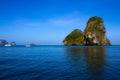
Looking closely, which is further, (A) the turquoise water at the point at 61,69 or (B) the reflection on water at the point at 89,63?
(B) the reflection on water at the point at 89,63

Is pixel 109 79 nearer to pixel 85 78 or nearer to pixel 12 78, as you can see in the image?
pixel 85 78

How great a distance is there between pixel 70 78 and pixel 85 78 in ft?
5.94

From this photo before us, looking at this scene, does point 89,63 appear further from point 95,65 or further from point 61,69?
point 61,69

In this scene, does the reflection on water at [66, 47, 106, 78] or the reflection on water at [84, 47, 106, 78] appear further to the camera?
the reflection on water at [66, 47, 106, 78]

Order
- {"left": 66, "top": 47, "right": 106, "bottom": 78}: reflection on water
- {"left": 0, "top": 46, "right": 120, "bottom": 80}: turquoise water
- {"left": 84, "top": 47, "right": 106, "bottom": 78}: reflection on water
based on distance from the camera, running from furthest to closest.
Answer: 1. {"left": 66, "top": 47, "right": 106, "bottom": 78}: reflection on water
2. {"left": 84, "top": 47, "right": 106, "bottom": 78}: reflection on water
3. {"left": 0, "top": 46, "right": 120, "bottom": 80}: turquoise water

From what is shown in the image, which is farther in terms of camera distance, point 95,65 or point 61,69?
point 95,65

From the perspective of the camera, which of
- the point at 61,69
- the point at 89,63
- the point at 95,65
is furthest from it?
the point at 89,63

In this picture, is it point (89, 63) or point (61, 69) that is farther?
point (89, 63)

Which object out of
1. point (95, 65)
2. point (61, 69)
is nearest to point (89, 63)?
point (95, 65)

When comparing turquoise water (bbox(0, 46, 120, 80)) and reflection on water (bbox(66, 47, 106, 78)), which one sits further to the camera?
reflection on water (bbox(66, 47, 106, 78))

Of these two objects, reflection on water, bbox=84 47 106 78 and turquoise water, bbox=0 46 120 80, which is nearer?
turquoise water, bbox=0 46 120 80

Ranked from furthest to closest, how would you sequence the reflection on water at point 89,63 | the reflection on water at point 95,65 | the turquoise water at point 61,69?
the reflection on water at point 89,63 < the reflection on water at point 95,65 < the turquoise water at point 61,69

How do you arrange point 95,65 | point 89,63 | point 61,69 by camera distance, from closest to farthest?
point 61,69
point 95,65
point 89,63

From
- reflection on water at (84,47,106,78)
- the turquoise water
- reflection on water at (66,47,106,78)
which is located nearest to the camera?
the turquoise water
